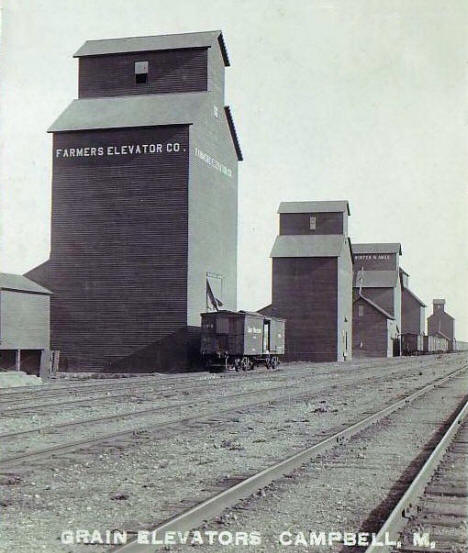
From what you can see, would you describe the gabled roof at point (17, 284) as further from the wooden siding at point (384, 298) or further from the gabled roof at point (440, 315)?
the gabled roof at point (440, 315)

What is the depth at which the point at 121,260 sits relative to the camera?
126ft

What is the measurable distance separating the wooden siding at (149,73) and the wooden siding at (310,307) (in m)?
21.9

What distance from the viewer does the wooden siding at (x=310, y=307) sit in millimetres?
58312

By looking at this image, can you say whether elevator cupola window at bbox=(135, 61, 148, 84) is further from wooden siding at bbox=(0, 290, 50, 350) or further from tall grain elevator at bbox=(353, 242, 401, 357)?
tall grain elevator at bbox=(353, 242, 401, 357)

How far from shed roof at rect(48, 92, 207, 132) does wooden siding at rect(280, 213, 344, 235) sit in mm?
23716

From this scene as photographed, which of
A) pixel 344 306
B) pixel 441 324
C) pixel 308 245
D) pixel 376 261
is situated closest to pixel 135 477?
pixel 308 245

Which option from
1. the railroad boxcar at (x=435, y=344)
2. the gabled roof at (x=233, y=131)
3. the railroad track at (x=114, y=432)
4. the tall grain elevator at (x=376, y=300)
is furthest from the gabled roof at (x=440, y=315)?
the railroad track at (x=114, y=432)

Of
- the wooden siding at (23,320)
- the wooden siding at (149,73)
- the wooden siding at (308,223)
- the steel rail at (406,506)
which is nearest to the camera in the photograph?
the steel rail at (406,506)

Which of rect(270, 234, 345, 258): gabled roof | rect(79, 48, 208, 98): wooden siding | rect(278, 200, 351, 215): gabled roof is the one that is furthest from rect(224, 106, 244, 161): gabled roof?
rect(278, 200, 351, 215): gabled roof

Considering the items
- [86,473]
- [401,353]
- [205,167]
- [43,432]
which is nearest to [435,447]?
[86,473]

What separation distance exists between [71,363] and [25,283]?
7.90 metres

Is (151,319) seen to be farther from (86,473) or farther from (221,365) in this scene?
(86,473)

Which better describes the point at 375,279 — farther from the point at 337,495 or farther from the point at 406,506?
the point at 406,506

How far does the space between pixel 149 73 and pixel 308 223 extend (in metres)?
24.4
